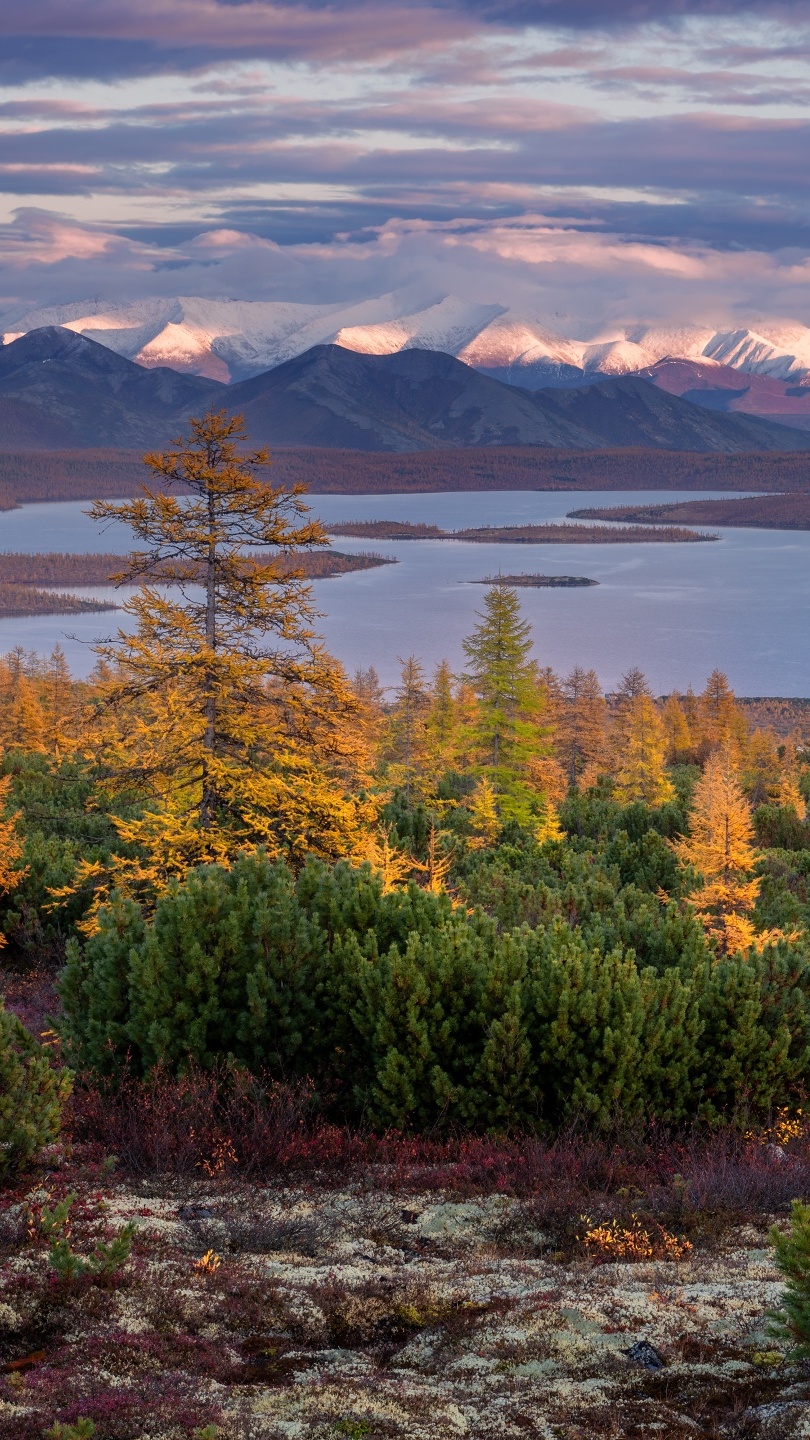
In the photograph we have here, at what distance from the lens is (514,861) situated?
1933 centimetres

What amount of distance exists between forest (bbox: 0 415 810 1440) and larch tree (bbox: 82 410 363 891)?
60mm

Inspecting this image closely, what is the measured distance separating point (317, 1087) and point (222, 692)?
25.2 ft

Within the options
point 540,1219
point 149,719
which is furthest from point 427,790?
point 540,1219

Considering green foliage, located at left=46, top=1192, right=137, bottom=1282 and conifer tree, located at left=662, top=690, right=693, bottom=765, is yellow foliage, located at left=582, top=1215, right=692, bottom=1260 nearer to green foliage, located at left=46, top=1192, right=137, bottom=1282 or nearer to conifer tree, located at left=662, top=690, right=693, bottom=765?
green foliage, located at left=46, top=1192, right=137, bottom=1282

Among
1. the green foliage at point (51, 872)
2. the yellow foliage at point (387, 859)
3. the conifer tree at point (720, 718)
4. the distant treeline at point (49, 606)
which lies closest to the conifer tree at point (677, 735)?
the conifer tree at point (720, 718)

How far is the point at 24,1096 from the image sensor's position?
6.23m

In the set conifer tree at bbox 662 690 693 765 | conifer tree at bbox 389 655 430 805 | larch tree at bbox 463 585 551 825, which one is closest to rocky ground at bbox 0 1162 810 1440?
conifer tree at bbox 389 655 430 805

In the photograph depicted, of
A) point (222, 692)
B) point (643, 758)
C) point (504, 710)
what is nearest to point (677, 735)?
point (643, 758)

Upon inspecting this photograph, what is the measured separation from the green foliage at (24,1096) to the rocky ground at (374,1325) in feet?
0.79

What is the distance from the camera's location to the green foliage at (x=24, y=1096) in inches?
239

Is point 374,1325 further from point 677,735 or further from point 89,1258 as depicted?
point 677,735

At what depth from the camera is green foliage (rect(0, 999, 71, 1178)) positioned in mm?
6082

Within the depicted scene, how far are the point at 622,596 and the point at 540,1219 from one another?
187m

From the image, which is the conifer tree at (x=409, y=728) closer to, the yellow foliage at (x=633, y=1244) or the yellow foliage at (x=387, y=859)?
the yellow foliage at (x=387, y=859)
